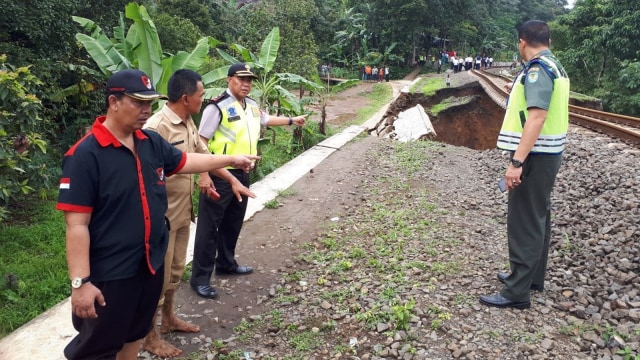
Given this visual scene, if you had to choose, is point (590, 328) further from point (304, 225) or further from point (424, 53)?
point (424, 53)

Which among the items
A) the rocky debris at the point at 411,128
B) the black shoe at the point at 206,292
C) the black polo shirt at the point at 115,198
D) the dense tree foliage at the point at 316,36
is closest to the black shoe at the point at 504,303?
the black shoe at the point at 206,292

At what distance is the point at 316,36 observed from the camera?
118ft

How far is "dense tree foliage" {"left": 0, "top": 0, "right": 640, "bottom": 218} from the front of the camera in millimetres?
8445

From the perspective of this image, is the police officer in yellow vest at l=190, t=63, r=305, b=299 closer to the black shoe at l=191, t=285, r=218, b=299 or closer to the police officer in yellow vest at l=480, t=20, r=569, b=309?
the black shoe at l=191, t=285, r=218, b=299

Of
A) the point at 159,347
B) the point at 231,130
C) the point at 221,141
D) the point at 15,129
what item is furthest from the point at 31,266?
the point at 231,130

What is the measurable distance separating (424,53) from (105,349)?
42.4 meters

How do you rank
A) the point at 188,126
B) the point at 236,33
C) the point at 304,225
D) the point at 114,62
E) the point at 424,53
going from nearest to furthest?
the point at 188,126 → the point at 304,225 → the point at 114,62 → the point at 236,33 → the point at 424,53

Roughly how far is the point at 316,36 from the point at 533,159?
3463 centimetres

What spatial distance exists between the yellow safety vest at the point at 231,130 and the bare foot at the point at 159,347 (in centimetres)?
151

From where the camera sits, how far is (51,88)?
823 cm

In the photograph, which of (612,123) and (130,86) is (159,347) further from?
(612,123)

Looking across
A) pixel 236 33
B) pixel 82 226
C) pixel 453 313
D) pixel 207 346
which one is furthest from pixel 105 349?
pixel 236 33

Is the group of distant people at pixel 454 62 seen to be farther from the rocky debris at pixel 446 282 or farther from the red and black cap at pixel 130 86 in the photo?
the red and black cap at pixel 130 86

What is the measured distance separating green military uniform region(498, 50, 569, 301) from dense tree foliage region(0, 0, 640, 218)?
495 centimetres
